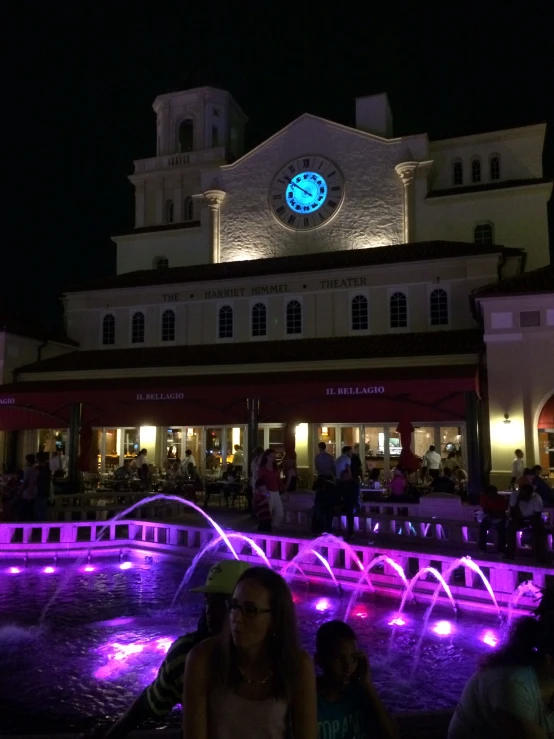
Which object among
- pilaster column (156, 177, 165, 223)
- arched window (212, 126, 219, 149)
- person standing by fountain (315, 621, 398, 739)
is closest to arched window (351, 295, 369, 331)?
pilaster column (156, 177, 165, 223)

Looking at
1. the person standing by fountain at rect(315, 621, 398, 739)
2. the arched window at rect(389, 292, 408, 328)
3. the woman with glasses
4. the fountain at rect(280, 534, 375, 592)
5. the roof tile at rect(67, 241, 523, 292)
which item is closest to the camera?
the woman with glasses

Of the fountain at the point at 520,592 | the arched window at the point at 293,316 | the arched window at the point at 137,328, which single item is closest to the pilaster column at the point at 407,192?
the arched window at the point at 293,316

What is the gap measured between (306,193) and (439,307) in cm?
894

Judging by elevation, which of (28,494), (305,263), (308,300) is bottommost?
(28,494)

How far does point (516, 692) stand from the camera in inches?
95.2

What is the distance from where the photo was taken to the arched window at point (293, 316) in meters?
25.3

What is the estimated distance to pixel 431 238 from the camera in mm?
27156

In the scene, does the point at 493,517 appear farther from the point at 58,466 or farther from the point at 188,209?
the point at 188,209

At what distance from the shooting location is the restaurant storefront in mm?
18141

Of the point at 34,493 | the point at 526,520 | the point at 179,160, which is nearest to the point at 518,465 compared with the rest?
the point at 526,520

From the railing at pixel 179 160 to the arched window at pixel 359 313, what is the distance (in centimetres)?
1377

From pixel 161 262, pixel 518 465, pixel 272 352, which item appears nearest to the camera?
pixel 518 465

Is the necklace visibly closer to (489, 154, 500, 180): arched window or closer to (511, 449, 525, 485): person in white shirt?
(511, 449, 525, 485): person in white shirt

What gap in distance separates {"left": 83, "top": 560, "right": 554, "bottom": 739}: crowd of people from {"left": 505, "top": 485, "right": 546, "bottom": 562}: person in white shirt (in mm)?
7409
